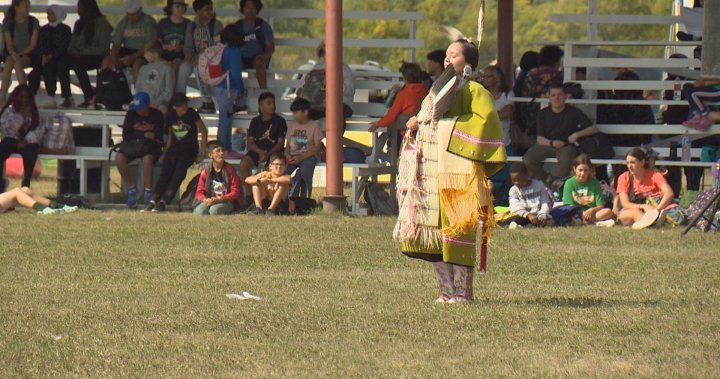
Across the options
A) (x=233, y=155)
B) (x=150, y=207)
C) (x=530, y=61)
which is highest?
(x=530, y=61)

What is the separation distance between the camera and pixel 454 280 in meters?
9.31

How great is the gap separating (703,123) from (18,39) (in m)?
8.44

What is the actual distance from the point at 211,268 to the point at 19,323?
320cm

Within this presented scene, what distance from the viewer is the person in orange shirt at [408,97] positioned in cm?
1688

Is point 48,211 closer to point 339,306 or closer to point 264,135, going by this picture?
point 264,135

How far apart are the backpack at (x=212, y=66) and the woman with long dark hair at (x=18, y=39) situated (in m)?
2.35

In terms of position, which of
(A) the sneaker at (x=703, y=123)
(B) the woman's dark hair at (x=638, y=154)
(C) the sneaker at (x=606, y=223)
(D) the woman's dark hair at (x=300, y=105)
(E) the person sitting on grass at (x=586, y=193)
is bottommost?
(C) the sneaker at (x=606, y=223)

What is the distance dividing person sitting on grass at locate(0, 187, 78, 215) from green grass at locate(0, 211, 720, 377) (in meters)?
1.84

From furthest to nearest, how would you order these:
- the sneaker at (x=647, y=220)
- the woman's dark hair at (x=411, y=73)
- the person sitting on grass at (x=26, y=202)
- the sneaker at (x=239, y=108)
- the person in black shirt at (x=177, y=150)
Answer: the sneaker at (x=239, y=108), the person in black shirt at (x=177, y=150), the woman's dark hair at (x=411, y=73), the person sitting on grass at (x=26, y=202), the sneaker at (x=647, y=220)

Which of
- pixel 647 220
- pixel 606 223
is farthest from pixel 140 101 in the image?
pixel 647 220

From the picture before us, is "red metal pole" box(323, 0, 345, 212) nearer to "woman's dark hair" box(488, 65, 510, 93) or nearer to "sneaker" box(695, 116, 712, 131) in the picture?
"woman's dark hair" box(488, 65, 510, 93)

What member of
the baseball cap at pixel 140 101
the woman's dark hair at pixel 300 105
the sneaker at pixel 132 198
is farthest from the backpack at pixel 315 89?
the sneaker at pixel 132 198

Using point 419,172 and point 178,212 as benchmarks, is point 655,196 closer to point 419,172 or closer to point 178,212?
point 178,212

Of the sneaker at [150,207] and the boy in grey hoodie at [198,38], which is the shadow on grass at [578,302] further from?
the boy in grey hoodie at [198,38]
